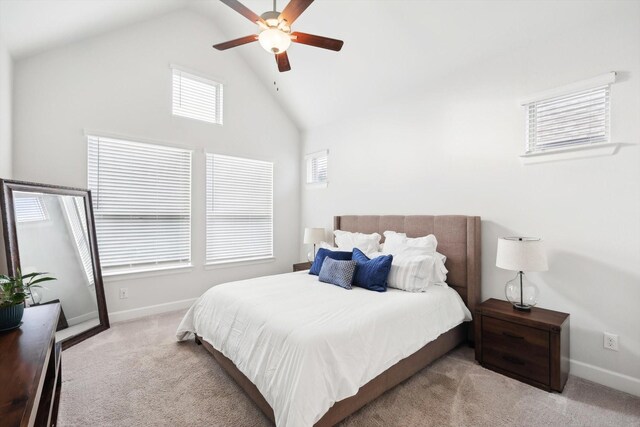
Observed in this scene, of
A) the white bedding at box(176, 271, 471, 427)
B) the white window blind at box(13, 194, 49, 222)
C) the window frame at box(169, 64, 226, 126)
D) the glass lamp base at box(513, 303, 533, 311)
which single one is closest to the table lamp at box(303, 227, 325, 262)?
the white bedding at box(176, 271, 471, 427)

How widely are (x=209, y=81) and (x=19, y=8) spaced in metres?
2.08

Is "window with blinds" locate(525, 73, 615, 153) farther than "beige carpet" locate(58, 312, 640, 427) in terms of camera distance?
Yes

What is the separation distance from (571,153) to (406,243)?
1603mm

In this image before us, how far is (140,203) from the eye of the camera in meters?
3.71

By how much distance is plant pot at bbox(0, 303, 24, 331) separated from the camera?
4.62ft

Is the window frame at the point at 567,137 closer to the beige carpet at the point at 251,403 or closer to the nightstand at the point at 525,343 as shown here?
the nightstand at the point at 525,343

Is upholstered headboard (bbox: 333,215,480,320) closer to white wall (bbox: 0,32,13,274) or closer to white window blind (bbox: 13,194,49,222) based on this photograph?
white window blind (bbox: 13,194,49,222)

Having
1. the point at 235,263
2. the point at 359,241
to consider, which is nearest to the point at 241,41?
the point at 359,241

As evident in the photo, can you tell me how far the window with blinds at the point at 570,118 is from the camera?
2.29m

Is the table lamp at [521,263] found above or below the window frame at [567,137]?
below

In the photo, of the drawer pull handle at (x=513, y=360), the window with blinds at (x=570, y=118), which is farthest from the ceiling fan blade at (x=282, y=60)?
the drawer pull handle at (x=513, y=360)

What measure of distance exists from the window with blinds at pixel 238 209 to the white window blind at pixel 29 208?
181 cm

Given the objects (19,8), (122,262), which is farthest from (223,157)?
(19,8)

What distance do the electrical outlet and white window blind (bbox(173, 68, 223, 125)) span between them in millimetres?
4891
